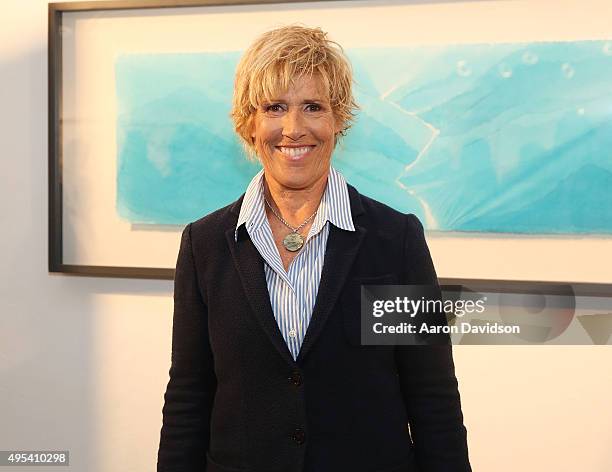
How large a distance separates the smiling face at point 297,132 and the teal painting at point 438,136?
24.3 inches

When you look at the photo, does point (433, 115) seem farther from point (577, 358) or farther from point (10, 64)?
point (10, 64)

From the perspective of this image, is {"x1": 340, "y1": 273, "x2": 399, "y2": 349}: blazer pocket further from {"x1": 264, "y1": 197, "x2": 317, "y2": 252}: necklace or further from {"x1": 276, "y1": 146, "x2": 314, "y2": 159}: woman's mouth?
{"x1": 276, "y1": 146, "x2": 314, "y2": 159}: woman's mouth

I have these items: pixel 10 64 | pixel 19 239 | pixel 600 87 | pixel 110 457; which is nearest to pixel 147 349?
pixel 110 457

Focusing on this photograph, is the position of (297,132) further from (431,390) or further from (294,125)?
(431,390)

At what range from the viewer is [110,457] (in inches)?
87.7

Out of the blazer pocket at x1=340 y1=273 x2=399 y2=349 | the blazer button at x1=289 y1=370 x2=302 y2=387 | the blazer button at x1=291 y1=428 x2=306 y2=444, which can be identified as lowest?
the blazer button at x1=291 y1=428 x2=306 y2=444

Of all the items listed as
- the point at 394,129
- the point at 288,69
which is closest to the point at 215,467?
the point at 288,69

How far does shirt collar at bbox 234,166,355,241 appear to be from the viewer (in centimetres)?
128

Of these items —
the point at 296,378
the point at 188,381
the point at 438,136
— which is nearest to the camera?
the point at 296,378

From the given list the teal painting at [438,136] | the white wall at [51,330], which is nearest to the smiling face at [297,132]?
the teal painting at [438,136]

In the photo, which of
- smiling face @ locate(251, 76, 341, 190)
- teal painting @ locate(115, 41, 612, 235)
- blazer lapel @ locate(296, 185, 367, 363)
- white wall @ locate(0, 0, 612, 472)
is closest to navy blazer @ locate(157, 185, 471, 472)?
blazer lapel @ locate(296, 185, 367, 363)

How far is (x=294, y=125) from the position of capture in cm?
125

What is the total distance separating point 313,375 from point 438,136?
0.90m

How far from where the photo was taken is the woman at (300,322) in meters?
1.24
